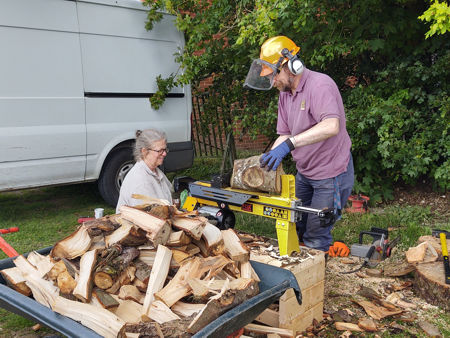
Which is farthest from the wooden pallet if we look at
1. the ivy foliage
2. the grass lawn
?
the ivy foliage

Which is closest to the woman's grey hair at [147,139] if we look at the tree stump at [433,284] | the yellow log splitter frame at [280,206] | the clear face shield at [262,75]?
the yellow log splitter frame at [280,206]

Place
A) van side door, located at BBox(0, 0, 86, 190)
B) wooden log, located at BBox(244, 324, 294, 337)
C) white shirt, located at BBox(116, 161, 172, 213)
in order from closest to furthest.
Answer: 1. wooden log, located at BBox(244, 324, 294, 337)
2. white shirt, located at BBox(116, 161, 172, 213)
3. van side door, located at BBox(0, 0, 86, 190)

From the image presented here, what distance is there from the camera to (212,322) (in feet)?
5.51

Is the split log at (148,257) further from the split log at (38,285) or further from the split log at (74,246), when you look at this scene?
the split log at (38,285)

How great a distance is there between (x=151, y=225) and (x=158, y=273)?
240 mm

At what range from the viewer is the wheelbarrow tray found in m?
1.62

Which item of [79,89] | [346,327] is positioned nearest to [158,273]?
[346,327]

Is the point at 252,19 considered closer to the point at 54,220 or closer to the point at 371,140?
the point at 371,140

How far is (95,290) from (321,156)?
1.94 meters

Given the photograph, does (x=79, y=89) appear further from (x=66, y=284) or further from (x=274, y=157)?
(x=66, y=284)

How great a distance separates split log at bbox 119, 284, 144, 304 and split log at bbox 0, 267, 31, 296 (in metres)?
0.48

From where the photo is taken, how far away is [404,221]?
5246 mm

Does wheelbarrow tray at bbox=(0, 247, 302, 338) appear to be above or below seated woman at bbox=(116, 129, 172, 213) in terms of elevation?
below

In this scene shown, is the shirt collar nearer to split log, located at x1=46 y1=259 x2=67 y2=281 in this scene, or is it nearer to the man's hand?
the man's hand
